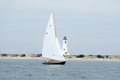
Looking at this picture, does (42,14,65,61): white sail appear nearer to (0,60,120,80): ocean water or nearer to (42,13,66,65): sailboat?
(42,13,66,65): sailboat

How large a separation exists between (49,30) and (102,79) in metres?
44.9

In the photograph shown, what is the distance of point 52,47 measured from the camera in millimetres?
132625

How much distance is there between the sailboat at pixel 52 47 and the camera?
130m

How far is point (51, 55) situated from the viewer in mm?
133125

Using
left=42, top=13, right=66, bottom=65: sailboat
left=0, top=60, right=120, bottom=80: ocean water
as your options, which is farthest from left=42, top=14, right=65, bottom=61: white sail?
left=0, top=60, right=120, bottom=80: ocean water

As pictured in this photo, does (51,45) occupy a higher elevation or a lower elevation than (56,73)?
higher

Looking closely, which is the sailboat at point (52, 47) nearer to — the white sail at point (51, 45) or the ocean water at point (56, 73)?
the white sail at point (51, 45)

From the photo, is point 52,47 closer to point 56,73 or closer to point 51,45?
point 51,45

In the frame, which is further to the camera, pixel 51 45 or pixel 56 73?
pixel 51 45

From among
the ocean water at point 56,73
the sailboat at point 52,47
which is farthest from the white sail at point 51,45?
the ocean water at point 56,73

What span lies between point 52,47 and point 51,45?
0.83 metres

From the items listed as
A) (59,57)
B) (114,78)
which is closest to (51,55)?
(59,57)

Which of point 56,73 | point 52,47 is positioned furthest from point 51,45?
point 56,73

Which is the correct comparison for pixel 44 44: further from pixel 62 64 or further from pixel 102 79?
pixel 102 79
